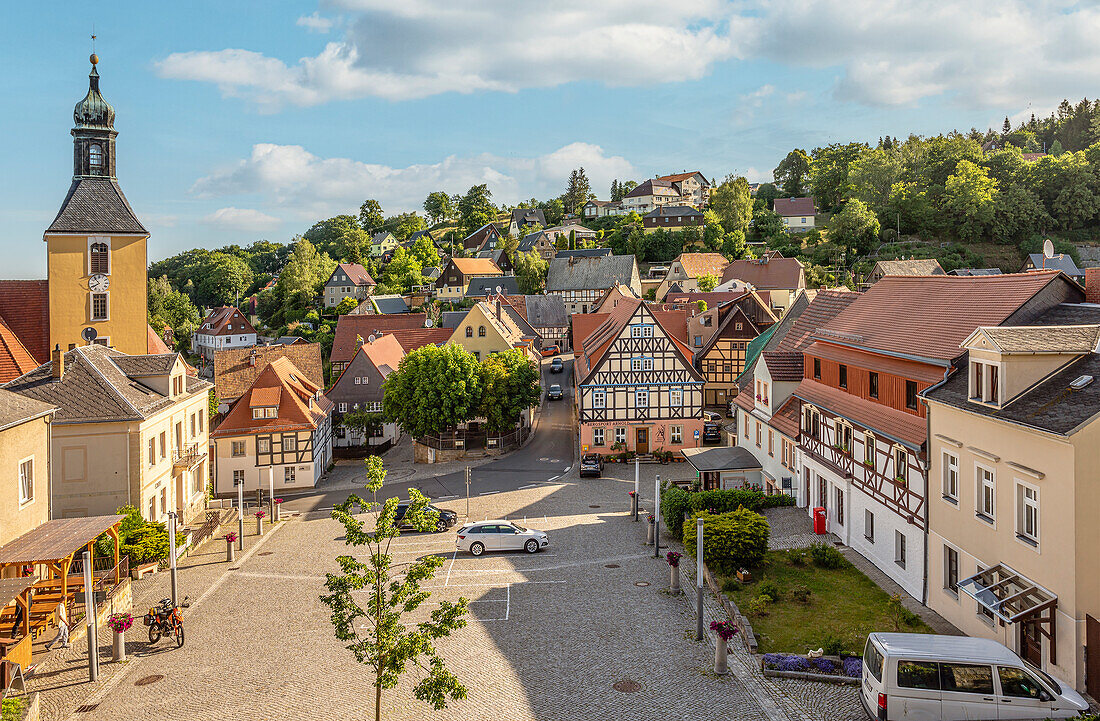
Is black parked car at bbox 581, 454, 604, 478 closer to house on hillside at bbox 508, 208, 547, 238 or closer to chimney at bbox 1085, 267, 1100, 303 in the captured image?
chimney at bbox 1085, 267, 1100, 303

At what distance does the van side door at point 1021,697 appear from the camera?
43.0ft

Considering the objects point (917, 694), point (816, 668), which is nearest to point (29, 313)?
point (816, 668)

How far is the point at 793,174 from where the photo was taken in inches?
5630

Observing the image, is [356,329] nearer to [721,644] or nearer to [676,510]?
[676,510]

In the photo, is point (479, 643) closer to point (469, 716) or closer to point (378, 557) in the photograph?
point (469, 716)

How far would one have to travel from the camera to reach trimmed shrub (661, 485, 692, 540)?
27.8 m

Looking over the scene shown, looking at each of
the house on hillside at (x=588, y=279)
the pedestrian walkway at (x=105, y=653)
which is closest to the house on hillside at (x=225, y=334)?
the house on hillside at (x=588, y=279)

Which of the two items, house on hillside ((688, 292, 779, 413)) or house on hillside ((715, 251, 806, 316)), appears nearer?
house on hillside ((688, 292, 779, 413))

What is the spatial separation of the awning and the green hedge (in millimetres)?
11016

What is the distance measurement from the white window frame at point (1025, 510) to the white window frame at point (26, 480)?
2459cm

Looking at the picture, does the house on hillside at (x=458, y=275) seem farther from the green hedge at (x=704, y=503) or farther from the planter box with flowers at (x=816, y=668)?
the planter box with flowers at (x=816, y=668)

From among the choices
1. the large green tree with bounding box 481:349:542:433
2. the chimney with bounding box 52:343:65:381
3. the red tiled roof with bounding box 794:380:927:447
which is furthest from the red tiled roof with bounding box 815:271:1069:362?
the chimney with bounding box 52:343:65:381

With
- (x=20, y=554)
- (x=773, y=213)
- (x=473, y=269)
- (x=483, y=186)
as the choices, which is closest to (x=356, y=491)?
(x=20, y=554)

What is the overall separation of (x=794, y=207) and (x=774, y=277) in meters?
43.7
